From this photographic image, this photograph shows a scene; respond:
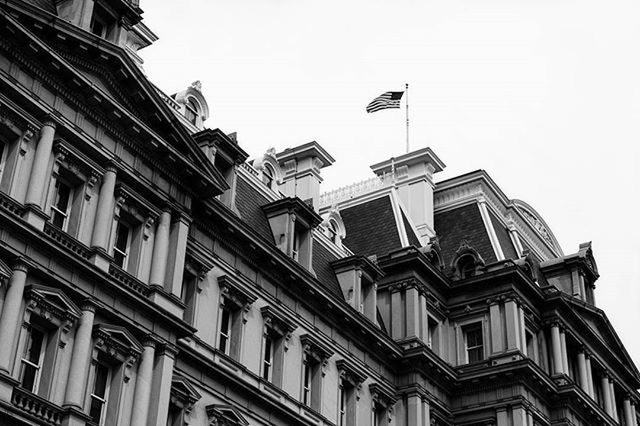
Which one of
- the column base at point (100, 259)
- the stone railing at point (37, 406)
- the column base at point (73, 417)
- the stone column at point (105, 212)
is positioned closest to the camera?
the stone railing at point (37, 406)

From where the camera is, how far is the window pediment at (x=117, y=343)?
33.0 metres

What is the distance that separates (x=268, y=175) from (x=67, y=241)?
1862cm

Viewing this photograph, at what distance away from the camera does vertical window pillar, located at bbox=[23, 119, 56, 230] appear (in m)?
32.1

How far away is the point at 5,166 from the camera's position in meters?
32.5

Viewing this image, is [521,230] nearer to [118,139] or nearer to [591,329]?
[591,329]

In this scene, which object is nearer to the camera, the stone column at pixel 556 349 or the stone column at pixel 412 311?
the stone column at pixel 412 311

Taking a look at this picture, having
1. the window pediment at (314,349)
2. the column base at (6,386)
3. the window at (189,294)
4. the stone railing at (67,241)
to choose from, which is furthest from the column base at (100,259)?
the window pediment at (314,349)

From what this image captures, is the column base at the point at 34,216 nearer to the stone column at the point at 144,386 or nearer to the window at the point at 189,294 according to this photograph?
the stone column at the point at 144,386

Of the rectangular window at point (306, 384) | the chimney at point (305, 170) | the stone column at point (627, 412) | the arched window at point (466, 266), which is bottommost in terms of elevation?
the rectangular window at point (306, 384)

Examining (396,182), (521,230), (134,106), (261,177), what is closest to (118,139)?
(134,106)

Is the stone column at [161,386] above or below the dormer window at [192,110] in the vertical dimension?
below

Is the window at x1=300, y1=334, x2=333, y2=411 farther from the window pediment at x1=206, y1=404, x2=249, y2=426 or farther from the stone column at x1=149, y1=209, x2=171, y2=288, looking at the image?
the stone column at x1=149, y1=209, x2=171, y2=288

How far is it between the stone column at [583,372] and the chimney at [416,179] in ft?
33.9

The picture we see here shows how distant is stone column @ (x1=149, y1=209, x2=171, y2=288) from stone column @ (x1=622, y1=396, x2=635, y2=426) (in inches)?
1360
